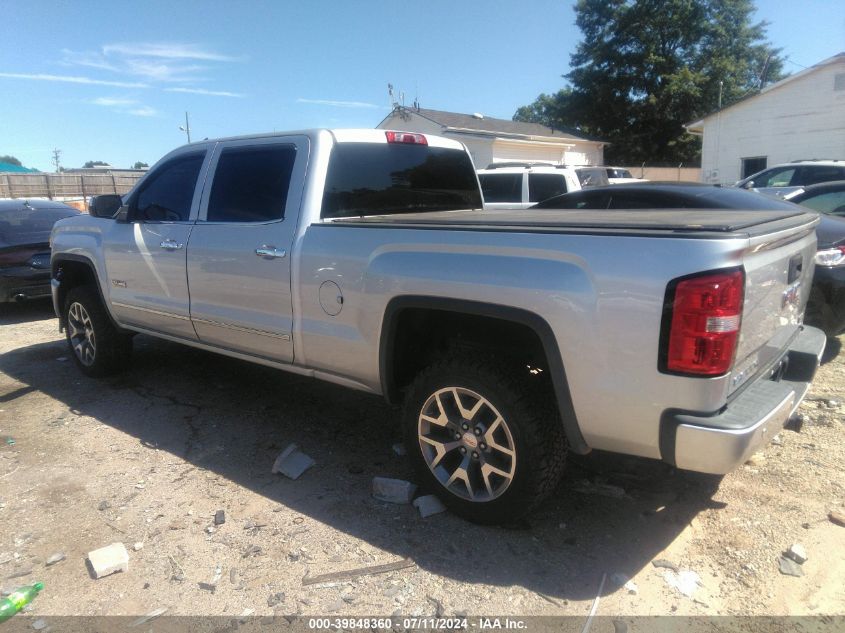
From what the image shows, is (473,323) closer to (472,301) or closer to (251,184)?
(472,301)

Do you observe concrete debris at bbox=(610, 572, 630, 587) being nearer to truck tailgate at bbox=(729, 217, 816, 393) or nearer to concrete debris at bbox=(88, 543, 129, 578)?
truck tailgate at bbox=(729, 217, 816, 393)

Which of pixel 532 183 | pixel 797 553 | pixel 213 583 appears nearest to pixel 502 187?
pixel 532 183

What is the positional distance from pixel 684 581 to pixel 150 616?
231 cm


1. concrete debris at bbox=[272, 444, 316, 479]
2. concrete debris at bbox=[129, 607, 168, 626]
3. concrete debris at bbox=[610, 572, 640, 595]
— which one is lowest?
concrete debris at bbox=[129, 607, 168, 626]

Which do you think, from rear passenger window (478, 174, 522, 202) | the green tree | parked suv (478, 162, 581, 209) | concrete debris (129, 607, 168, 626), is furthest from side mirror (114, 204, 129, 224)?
the green tree

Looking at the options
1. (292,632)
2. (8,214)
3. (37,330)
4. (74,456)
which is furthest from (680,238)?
(8,214)

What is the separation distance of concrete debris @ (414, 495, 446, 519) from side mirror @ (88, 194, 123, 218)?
349cm

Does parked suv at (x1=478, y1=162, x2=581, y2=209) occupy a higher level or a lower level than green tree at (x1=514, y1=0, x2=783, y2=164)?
lower

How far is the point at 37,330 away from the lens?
7.87m

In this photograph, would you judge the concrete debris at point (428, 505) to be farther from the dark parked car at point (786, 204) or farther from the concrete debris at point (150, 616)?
the dark parked car at point (786, 204)

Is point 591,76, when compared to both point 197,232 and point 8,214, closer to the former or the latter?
point 8,214

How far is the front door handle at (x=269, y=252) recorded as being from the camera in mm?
3725

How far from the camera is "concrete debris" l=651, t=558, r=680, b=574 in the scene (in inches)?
113

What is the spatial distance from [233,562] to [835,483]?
3263 millimetres
